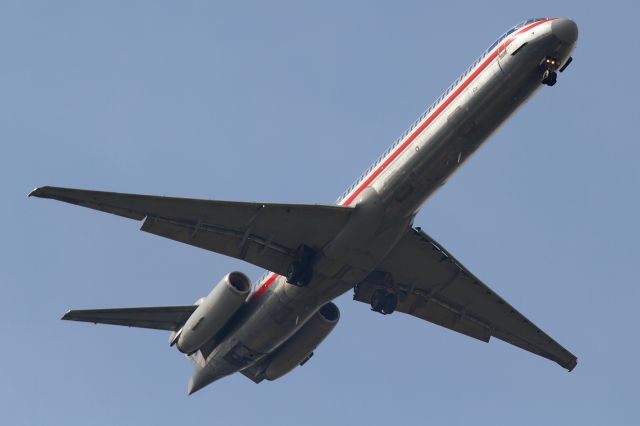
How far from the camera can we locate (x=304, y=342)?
59.2 meters

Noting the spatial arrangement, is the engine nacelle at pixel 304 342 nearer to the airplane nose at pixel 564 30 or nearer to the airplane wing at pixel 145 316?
the airplane wing at pixel 145 316

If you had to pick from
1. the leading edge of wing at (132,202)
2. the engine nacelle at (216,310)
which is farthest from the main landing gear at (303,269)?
the engine nacelle at (216,310)

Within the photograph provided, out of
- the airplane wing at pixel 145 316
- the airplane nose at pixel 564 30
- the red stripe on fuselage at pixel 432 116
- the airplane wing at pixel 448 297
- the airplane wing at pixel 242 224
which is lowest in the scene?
the airplane wing at pixel 145 316

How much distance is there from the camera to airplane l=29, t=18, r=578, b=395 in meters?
50.3

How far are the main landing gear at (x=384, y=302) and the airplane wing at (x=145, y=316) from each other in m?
9.21

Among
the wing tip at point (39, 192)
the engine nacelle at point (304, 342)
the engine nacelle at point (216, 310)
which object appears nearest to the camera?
the wing tip at point (39, 192)

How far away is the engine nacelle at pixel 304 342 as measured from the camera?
58.9 meters

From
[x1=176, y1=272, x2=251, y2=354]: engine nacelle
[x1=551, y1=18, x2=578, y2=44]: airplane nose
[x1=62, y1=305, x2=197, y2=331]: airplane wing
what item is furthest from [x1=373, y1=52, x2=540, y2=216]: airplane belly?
[x1=62, y1=305, x2=197, y2=331]: airplane wing

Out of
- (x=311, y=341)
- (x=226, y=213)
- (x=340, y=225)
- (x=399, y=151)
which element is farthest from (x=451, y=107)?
(x=311, y=341)

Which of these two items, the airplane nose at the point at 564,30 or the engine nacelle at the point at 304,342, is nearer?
the airplane nose at the point at 564,30

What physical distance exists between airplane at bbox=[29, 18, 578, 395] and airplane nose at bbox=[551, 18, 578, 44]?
42mm

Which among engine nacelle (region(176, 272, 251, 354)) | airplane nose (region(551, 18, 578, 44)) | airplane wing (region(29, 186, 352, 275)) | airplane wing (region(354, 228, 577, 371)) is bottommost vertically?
engine nacelle (region(176, 272, 251, 354))

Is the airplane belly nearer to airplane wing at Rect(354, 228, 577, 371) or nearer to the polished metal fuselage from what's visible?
the polished metal fuselage

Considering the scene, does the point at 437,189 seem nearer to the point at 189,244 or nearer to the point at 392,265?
the point at 392,265
